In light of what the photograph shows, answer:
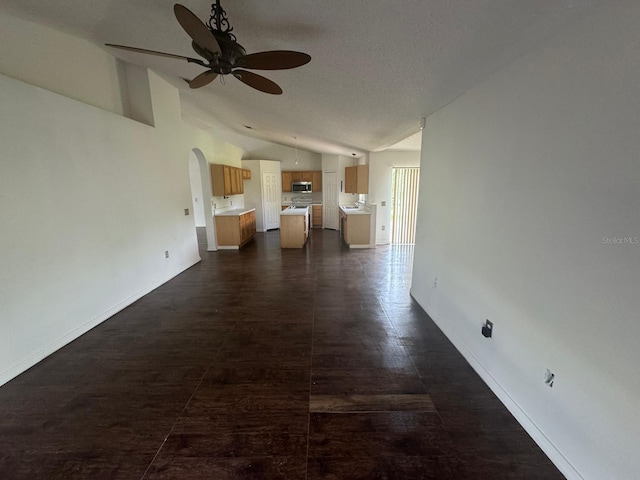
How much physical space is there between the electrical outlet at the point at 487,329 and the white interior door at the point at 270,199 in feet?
24.9

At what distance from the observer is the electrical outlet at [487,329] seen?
2017 mm

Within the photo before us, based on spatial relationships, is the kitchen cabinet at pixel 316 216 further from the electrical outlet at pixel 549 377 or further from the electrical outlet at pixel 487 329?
the electrical outlet at pixel 549 377

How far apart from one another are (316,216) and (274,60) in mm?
7719

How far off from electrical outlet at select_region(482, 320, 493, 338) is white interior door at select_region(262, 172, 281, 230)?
759cm

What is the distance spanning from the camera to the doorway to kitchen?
675 cm

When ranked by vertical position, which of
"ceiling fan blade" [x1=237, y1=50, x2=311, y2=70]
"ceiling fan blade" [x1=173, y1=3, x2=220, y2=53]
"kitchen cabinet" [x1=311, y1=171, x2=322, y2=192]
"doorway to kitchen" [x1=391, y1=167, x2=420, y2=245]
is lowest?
"doorway to kitchen" [x1=391, y1=167, x2=420, y2=245]

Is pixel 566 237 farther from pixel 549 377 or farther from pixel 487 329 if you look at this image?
pixel 487 329

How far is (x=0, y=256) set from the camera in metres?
2.05

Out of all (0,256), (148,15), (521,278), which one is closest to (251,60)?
(148,15)

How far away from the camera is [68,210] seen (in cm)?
260

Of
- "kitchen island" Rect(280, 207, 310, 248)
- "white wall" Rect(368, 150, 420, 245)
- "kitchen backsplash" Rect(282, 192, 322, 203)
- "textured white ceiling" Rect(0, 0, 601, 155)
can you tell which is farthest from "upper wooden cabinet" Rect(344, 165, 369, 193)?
"kitchen backsplash" Rect(282, 192, 322, 203)

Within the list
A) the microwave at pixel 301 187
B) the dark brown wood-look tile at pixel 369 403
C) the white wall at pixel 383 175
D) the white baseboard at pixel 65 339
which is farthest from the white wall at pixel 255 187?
the dark brown wood-look tile at pixel 369 403

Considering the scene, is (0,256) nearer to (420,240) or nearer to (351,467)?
(351,467)

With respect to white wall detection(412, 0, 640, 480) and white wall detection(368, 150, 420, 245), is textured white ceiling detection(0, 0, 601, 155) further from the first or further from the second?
white wall detection(368, 150, 420, 245)
